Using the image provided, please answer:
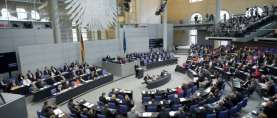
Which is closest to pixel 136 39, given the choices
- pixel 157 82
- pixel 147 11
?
pixel 147 11

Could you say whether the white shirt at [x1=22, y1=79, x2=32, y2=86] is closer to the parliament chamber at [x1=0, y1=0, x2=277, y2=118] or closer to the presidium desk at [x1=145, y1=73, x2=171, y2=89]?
the parliament chamber at [x1=0, y1=0, x2=277, y2=118]

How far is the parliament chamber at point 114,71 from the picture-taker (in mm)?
10656

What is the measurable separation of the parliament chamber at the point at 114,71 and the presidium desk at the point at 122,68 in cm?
9

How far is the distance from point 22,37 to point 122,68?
28.6 ft

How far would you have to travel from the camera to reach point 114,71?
21.7 metres

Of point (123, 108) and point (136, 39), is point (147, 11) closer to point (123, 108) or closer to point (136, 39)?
point (136, 39)

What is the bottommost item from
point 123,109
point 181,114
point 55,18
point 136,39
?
point 123,109

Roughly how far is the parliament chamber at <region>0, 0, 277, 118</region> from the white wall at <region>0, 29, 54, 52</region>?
0.25 ft

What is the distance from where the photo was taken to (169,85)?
17234mm

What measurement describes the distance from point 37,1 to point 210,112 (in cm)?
2033

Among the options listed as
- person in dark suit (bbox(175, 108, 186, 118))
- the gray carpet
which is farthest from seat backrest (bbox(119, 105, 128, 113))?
person in dark suit (bbox(175, 108, 186, 118))

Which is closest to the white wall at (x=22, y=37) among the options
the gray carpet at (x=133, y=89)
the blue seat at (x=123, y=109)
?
the gray carpet at (x=133, y=89)

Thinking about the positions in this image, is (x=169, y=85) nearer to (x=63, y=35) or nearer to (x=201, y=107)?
(x=201, y=107)

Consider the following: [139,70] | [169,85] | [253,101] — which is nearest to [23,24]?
[139,70]
